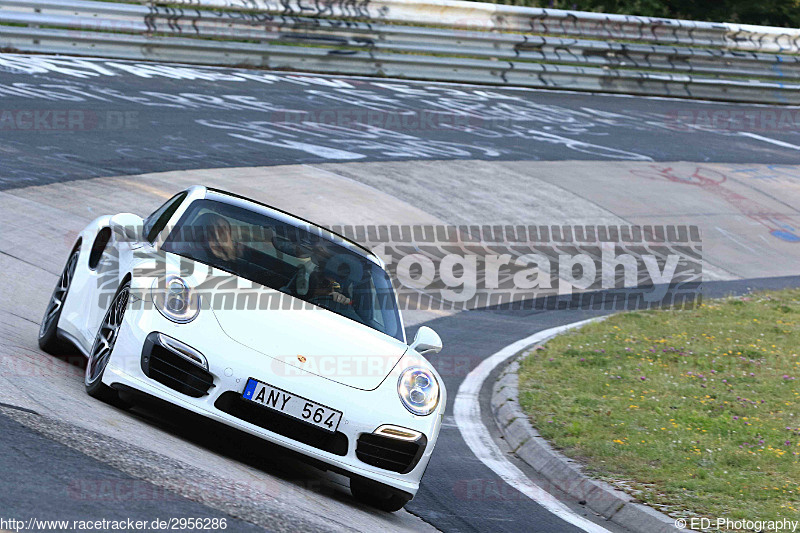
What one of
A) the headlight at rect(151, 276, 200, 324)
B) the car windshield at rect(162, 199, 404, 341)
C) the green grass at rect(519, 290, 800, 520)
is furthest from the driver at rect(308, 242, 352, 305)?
the green grass at rect(519, 290, 800, 520)

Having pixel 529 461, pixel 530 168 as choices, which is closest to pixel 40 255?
pixel 529 461

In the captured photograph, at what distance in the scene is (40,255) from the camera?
33.6ft

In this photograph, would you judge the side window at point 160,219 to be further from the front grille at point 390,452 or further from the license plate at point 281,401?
the front grille at point 390,452

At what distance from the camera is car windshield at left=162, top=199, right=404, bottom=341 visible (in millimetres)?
6383

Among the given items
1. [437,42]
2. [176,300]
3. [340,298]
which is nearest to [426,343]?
[340,298]

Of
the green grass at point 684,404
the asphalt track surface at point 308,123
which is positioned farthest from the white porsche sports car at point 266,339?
the asphalt track surface at point 308,123

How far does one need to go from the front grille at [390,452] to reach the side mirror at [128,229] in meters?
2.12

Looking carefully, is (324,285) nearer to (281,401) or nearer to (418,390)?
(418,390)

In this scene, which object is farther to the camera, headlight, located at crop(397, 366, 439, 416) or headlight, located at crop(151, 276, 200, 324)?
headlight, located at crop(397, 366, 439, 416)

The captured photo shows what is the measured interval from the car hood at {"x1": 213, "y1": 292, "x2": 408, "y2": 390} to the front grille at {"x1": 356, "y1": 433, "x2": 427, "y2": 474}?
Answer: 29 cm

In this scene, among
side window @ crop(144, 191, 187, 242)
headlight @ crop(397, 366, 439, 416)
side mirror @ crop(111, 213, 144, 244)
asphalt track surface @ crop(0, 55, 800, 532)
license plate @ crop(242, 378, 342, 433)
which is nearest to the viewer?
license plate @ crop(242, 378, 342, 433)

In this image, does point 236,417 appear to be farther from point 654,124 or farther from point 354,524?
point 654,124

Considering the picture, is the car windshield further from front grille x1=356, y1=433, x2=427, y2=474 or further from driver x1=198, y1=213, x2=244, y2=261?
front grille x1=356, y1=433, x2=427, y2=474

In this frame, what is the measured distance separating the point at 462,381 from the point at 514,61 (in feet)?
49.4
